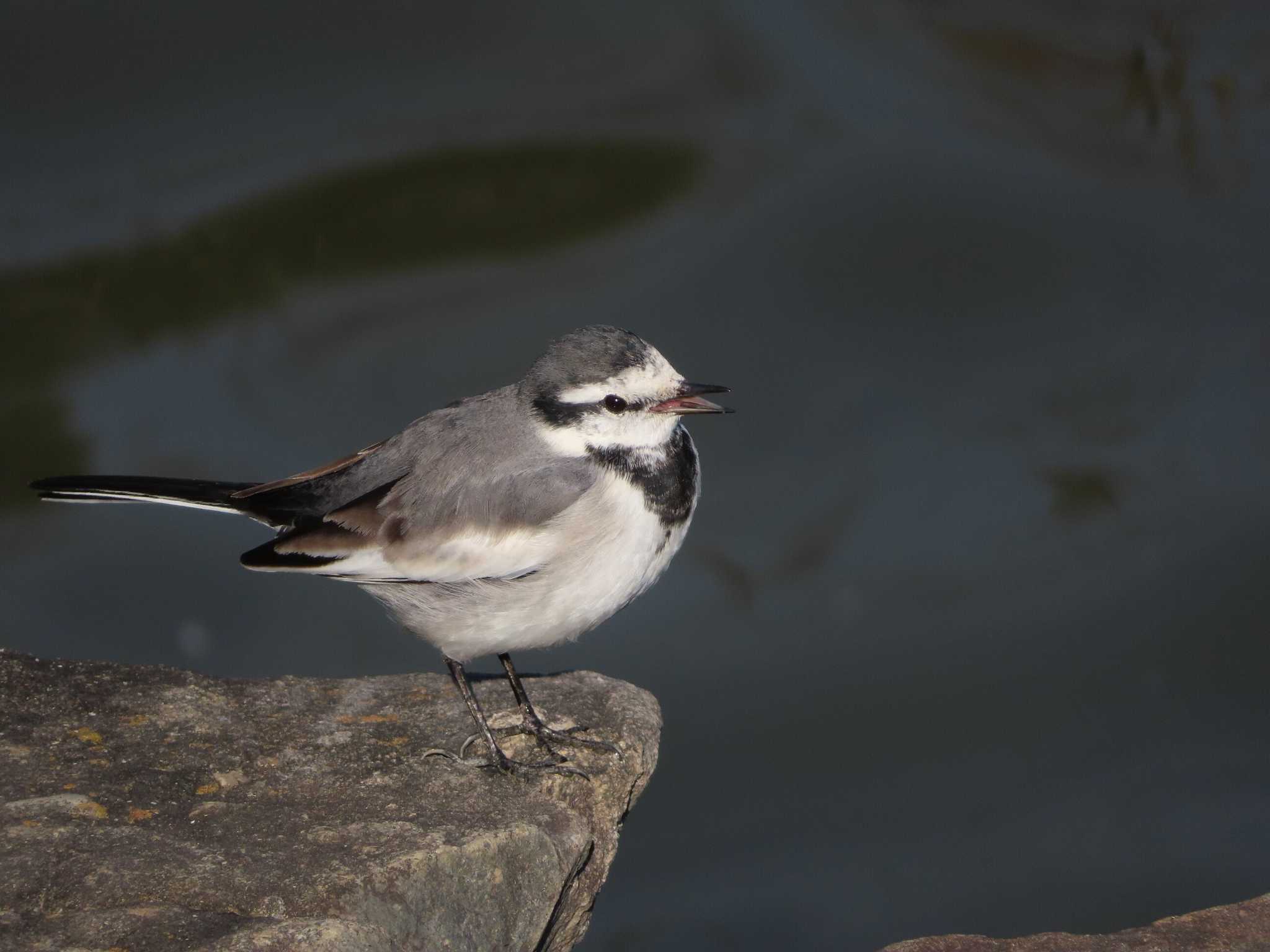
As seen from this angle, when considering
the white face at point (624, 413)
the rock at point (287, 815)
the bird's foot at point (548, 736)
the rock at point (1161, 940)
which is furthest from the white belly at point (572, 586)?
the rock at point (1161, 940)


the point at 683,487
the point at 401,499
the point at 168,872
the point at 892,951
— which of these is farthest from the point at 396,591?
the point at 892,951

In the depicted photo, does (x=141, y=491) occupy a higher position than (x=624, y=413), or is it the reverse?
(x=624, y=413)

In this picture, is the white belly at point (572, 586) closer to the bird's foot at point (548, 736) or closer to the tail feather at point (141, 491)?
the bird's foot at point (548, 736)

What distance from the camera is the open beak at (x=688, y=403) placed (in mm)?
5738

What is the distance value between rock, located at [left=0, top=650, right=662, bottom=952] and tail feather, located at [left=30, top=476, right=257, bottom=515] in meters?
0.71

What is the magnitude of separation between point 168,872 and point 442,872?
0.87 m

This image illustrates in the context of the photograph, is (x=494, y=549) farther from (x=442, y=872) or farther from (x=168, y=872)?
(x=168, y=872)

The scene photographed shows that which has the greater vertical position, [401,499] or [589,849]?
[401,499]

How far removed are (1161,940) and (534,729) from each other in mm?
2529

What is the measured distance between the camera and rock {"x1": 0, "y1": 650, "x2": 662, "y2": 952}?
14.3ft

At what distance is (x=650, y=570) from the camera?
5770mm

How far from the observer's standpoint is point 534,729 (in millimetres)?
6023

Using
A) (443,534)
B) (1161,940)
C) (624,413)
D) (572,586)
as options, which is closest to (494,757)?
(572,586)

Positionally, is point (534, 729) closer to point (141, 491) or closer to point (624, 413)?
point (624, 413)
